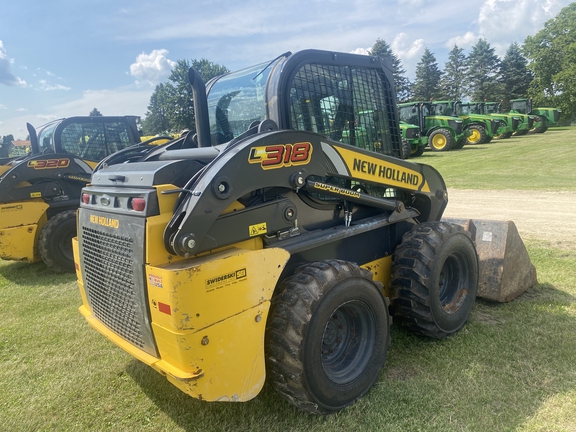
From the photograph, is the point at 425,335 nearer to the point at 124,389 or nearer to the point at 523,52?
the point at 124,389

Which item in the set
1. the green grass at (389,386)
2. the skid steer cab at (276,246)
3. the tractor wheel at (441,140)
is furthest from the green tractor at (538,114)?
the skid steer cab at (276,246)

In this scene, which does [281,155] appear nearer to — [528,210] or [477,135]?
[528,210]

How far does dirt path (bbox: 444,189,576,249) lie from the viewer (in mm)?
6801

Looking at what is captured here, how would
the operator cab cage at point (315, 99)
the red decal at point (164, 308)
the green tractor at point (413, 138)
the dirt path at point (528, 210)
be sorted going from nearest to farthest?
the red decal at point (164, 308) < the operator cab cage at point (315, 99) < the dirt path at point (528, 210) < the green tractor at point (413, 138)

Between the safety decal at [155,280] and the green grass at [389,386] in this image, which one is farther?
the green grass at [389,386]

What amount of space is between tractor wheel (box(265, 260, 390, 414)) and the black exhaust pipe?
1435 mm

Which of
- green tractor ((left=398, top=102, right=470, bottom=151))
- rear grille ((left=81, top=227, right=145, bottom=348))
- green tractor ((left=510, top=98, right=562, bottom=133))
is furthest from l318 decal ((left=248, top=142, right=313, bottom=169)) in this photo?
green tractor ((left=510, top=98, right=562, bottom=133))

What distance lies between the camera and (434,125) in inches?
878

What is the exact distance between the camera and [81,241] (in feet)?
10.2

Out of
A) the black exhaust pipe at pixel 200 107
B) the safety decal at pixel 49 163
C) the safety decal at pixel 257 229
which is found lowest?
the safety decal at pixel 257 229

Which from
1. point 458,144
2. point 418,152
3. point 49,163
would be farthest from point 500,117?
point 49,163

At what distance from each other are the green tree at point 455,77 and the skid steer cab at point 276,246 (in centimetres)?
6734

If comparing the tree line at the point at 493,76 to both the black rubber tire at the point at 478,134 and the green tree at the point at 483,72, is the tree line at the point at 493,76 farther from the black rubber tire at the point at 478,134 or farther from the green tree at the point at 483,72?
the black rubber tire at the point at 478,134

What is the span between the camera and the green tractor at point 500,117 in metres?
26.1
